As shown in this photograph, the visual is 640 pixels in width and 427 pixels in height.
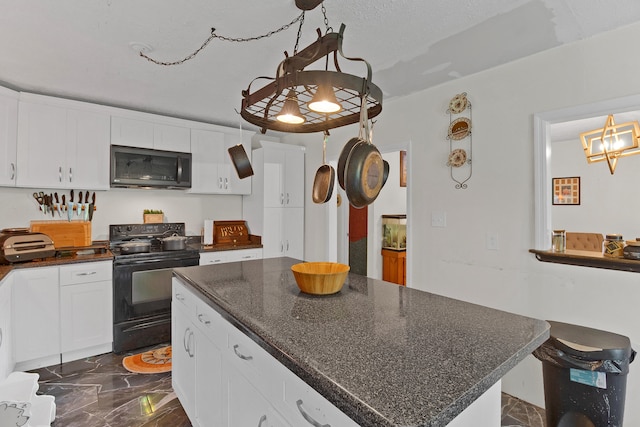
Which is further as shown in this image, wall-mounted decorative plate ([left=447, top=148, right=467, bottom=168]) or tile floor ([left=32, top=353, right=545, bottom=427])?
wall-mounted decorative plate ([left=447, top=148, right=467, bottom=168])

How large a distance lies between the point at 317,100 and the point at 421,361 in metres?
0.92

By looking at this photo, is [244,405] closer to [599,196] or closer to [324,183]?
[324,183]

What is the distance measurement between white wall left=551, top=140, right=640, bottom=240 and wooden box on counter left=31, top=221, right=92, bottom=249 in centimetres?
624

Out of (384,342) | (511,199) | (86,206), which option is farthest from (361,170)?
(86,206)

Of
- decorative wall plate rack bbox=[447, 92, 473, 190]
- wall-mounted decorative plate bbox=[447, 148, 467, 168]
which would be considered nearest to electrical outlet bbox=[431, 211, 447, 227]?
decorative wall plate rack bbox=[447, 92, 473, 190]

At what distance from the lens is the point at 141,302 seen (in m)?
3.08

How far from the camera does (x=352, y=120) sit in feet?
5.24

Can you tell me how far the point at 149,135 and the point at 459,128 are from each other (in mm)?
3045

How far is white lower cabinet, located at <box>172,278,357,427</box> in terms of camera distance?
934 millimetres

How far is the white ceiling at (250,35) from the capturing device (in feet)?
5.53

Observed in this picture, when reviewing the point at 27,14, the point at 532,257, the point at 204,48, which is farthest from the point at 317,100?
the point at 532,257

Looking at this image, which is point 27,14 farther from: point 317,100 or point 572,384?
A: point 572,384

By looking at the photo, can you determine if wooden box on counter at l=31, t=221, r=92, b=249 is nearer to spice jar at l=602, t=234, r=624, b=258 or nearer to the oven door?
the oven door

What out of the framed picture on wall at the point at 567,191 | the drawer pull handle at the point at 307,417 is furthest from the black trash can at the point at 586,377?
the framed picture on wall at the point at 567,191
